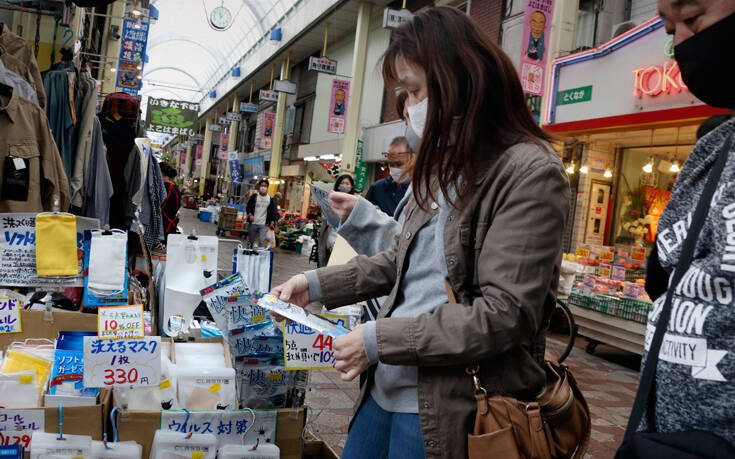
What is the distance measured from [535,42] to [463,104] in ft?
32.8

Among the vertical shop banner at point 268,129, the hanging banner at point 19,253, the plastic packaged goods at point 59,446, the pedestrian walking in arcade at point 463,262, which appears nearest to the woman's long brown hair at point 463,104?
the pedestrian walking in arcade at point 463,262

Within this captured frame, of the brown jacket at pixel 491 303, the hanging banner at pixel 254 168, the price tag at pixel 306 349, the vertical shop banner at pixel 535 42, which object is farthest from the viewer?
the hanging banner at pixel 254 168

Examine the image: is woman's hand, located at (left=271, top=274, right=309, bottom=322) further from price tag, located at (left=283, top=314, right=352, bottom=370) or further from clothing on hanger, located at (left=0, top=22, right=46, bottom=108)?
clothing on hanger, located at (left=0, top=22, right=46, bottom=108)

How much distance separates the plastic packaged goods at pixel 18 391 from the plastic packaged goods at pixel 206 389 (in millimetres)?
586

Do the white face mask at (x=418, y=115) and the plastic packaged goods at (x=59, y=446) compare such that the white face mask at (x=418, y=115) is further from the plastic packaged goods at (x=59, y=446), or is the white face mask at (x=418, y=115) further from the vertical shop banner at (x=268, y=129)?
the vertical shop banner at (x=268, y=129)

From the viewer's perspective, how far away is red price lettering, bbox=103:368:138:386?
7.52 ft

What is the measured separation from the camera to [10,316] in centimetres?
284

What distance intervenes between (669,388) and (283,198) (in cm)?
3106

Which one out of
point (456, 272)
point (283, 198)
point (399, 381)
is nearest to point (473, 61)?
point (456, 272)

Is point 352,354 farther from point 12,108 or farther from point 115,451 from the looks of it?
point 12,108

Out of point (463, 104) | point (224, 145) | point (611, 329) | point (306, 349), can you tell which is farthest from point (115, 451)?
point (224, 145)

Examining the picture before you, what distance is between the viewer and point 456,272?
1.35m

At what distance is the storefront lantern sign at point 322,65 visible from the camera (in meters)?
18.8

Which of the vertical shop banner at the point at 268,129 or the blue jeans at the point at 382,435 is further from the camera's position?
the vertical shop banner at the point at 268,129
